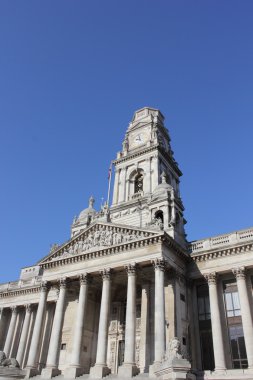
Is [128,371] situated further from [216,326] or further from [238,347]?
[238,347]

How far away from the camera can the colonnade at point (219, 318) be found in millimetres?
29523

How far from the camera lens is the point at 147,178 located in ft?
165

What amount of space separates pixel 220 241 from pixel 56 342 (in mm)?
19194

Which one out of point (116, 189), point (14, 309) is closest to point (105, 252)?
point (116, 189)

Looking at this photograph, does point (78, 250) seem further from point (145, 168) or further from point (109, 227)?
point (145, 168)

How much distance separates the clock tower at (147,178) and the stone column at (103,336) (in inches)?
320

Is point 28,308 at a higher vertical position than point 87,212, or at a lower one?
lower

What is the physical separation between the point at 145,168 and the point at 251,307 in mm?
26047

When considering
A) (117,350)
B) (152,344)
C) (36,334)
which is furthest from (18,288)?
(152,344)

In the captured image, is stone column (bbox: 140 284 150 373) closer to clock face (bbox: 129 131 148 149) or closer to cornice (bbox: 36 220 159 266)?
cornice (bbox: 36 220 159 266)

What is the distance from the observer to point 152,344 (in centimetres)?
3266

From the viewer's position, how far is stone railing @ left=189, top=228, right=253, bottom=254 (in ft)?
112

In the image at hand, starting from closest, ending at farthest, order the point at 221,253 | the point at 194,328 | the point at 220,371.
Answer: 1. the point at 220,371
2. the point at 194,328
3. the point at 221,253

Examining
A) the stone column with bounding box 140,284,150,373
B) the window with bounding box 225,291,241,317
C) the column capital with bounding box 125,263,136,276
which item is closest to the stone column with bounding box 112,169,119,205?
the stone column with bounding box 140,284,150,373
